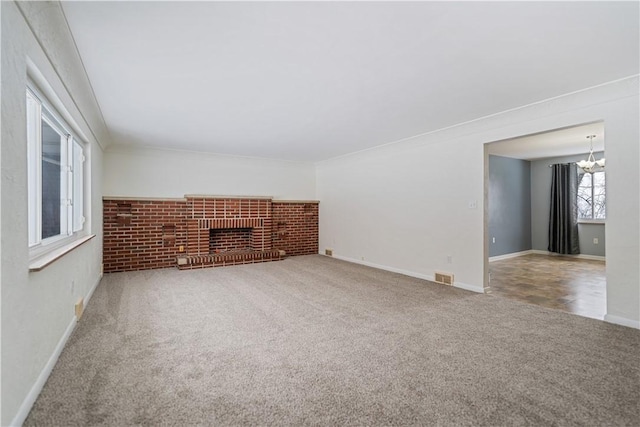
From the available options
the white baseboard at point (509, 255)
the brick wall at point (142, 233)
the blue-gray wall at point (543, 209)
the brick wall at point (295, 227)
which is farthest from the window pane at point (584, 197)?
the brick wall at point (142, 233)

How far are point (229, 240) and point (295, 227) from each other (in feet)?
4.98

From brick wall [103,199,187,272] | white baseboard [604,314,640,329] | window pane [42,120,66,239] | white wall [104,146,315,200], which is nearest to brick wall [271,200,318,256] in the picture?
white wall [104,146,315,200]

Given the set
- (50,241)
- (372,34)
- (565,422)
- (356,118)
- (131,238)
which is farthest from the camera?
(131,238)

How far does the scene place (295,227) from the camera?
23.0ft

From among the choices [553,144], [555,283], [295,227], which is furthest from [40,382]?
[553,144]

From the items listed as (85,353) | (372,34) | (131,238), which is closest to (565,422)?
(372,34)

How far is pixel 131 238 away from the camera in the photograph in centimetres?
525

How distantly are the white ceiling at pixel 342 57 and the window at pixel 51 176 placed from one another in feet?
1.72

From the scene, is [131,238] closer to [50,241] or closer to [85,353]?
[50,241]

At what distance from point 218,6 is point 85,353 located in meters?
2.52

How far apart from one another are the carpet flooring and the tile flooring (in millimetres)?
402

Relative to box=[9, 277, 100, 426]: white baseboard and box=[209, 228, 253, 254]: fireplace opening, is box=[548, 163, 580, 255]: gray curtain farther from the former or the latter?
box=[9, 277, 100, 426]: white baseboard

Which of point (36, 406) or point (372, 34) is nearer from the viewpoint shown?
point (36, 406)

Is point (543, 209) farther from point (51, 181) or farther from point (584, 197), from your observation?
point (51, 181)
